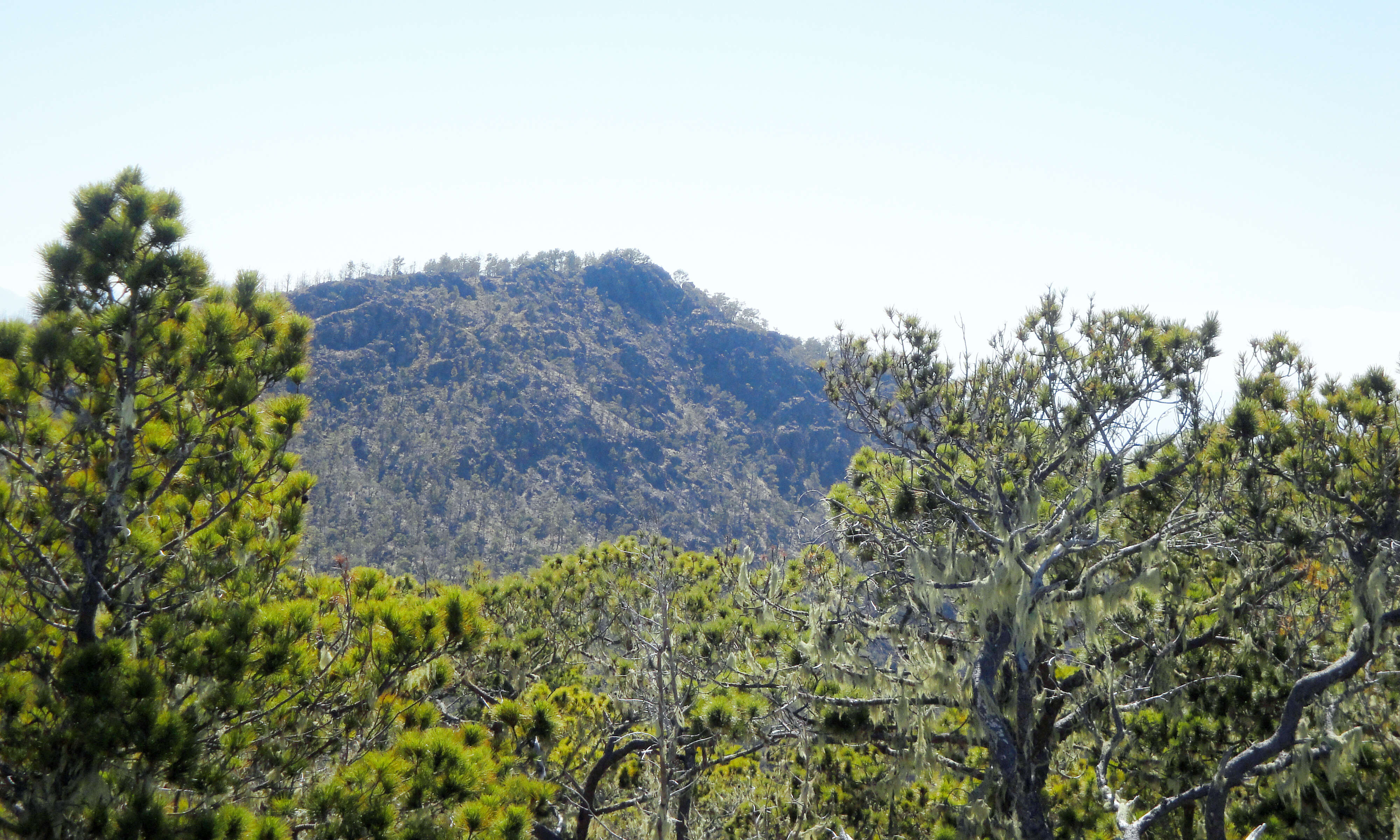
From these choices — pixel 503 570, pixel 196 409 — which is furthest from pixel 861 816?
pixel 503 570

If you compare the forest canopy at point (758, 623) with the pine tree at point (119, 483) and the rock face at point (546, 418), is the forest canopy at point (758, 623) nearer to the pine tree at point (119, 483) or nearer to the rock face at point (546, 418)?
the pine tree at point (119, 483)

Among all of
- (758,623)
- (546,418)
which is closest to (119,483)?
(758,623)

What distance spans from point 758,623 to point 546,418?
83.7 meters

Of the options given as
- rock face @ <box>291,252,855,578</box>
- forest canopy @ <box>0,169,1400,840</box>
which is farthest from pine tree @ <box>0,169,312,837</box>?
rock face @ <box>291,252,855,578</box>

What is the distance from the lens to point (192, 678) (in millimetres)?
3115

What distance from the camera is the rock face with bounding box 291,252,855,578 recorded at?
66562 millimetres

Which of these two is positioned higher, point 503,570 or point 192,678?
point 503,570

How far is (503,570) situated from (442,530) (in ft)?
28.5

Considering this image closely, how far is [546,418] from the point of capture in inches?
3489

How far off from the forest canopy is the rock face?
158ft

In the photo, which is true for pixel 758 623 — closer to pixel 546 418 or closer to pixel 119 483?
pixel 119 483

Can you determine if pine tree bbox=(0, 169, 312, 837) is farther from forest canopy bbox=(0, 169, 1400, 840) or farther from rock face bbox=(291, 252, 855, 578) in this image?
rock face bbox=(291, 252, 855, 578)

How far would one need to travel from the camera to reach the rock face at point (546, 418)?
2621 inches

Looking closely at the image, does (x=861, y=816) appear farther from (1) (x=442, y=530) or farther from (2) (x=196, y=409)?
(1) (x=442, y=530)
